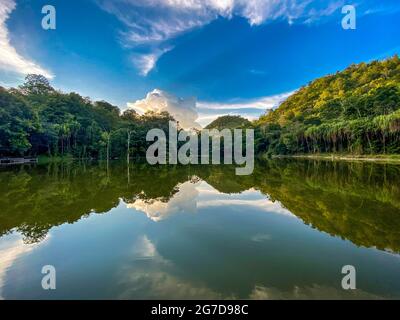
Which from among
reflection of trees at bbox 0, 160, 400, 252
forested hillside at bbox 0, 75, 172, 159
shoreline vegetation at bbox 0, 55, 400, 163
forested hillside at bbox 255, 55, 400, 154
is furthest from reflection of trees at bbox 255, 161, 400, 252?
forested hillside at bbox 0, 75, 172, 159

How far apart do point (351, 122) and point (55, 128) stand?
37102 millimetres

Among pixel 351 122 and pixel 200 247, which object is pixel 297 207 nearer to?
pixel 200 247

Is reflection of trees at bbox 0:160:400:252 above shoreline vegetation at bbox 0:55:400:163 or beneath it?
beneath

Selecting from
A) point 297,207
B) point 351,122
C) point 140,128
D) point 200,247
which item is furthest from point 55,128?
point 351,122

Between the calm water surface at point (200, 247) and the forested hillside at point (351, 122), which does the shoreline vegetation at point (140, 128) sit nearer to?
the forested hillside at point (351, 122)

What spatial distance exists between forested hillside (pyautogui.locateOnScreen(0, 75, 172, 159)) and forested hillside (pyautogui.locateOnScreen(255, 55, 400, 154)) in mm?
24830

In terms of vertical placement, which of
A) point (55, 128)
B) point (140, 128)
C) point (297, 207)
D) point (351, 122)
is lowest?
point (297, 207)

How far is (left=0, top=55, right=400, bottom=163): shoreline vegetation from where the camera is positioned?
29078 millimetres

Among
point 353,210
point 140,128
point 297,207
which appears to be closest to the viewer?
point 353,210

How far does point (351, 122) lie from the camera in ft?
116

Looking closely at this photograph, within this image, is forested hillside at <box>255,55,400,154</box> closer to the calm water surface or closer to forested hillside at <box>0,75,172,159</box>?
forested hillside at <box>0,75,172,159</box>

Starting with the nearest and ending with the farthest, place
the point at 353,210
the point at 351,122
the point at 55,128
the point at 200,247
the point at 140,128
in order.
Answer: the point at 200,247
the point at 353,210
the point at 351,122
the point at 55,128
the point at 140,128

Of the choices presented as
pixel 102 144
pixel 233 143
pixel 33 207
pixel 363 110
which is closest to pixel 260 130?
pixel 233 143
